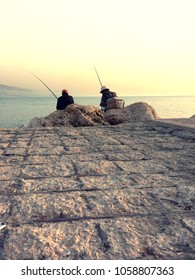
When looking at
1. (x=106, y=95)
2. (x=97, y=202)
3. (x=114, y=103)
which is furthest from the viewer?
(x=106, y=95)

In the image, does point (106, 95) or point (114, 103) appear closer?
point (114, 103)

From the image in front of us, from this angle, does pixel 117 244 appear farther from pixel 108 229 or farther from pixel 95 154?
pixel 95 154

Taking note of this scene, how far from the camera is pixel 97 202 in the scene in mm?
2182

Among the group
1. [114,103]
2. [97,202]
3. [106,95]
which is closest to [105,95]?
[106,95]

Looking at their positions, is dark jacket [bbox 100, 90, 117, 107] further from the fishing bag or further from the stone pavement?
the stone pavement

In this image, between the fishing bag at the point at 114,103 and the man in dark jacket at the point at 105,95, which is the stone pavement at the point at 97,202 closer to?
the fishing bag at the point at 114,103

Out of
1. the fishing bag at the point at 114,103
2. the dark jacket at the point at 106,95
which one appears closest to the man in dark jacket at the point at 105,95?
the dark jacket at the point at 106,95

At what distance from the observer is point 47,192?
238cm

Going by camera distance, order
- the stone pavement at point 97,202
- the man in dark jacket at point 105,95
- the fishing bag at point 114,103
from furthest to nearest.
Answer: the man in dark jacket at point 105,95 → the fishing bag at point 114,103 → the stone pavement at point 97,202

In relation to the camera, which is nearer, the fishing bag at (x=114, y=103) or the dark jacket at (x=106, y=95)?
the fishing bag at (x=114, y=103)

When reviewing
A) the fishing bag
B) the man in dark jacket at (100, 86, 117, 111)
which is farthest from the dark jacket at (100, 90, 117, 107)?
the fishing bag

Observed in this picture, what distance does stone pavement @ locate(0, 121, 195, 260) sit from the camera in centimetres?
165

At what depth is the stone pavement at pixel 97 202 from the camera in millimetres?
1650

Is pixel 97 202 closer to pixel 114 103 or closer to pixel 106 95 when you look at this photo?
pixel 114 103
